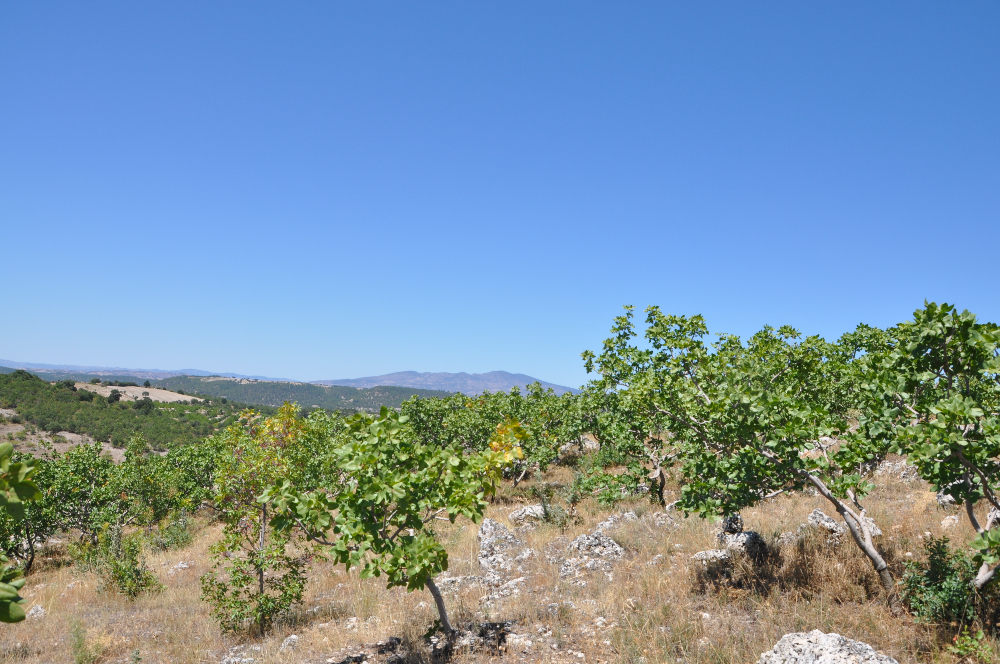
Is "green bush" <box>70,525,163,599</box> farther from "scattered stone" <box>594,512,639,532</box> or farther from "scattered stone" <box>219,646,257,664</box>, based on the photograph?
"scattered stone" <box>594,512,639,532</box>

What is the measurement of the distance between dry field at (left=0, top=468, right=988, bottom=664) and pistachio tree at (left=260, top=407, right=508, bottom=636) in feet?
6.11

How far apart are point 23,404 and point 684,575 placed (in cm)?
8374

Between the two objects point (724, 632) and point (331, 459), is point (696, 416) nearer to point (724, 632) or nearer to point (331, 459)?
point (724, 632)

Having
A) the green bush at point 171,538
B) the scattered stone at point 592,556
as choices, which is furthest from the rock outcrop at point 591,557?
the green bush at point 171,538

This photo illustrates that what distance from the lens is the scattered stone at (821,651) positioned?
4.41 metres

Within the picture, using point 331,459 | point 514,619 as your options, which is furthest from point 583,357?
point 331,459

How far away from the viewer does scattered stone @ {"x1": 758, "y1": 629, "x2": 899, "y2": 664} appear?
4.41m

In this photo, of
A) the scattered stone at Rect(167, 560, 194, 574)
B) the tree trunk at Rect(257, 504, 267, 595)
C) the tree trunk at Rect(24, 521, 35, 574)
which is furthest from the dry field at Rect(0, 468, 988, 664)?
the tree trunk at Rect(24, 521, 35, 574)

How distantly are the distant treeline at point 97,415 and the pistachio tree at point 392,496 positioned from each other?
54.3m

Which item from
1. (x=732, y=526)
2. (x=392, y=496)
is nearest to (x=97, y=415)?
(x=392, y=496)

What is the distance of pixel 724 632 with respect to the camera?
5.90 m

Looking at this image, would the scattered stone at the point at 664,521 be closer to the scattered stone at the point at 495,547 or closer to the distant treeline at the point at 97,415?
the scattered stone at the point at 495,547

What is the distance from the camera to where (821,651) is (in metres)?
4.52

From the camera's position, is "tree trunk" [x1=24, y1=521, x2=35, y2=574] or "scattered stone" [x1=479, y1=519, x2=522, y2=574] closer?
"scattered stone" [x1=479, y1=519, x2=522, y2=574]
